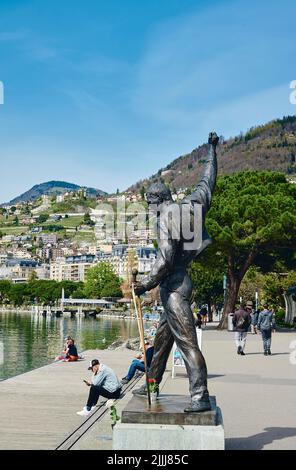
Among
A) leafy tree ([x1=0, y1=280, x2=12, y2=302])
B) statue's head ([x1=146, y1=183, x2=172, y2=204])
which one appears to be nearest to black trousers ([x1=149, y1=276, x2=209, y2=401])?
statue's head ([x1=146, y1=183, x2=172, y2=204])

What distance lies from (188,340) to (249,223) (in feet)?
83.0

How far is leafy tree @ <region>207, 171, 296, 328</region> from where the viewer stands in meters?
31.0

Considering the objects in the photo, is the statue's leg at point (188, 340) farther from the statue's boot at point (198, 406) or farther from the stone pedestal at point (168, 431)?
the stone pedestal at point (168, 431)

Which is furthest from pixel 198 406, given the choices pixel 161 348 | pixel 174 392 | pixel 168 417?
pixel 174 392

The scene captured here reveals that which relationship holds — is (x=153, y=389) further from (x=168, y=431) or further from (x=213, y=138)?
(x=213, y=138)

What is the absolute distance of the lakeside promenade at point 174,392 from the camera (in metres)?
7.96

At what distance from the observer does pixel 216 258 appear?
112 feet

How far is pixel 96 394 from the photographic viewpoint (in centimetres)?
1026

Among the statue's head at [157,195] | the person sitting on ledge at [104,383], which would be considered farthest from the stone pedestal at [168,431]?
the person sitting on ledge at [104,383]

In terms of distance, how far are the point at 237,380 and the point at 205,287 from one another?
151 feet

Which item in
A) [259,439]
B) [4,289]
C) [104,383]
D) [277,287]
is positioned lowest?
[259,439]

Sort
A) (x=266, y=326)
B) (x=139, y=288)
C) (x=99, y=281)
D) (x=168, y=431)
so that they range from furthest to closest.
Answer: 1. (x=99, y=281)
2. (x=266, y=326)
3. (x=139, y=288)
4. (x=168, y=431)

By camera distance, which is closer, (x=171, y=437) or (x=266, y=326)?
(x=171, y=437)
